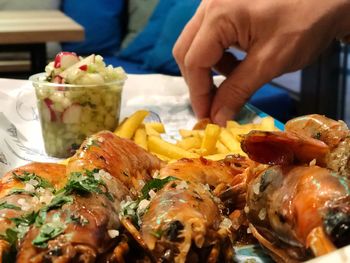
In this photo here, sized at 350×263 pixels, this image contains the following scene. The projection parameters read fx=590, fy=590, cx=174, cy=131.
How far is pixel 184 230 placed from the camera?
96cm

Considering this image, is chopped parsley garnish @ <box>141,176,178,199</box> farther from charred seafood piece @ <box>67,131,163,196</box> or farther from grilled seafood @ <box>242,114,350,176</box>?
grilled seafood @ <box>242,114,350,176</box>

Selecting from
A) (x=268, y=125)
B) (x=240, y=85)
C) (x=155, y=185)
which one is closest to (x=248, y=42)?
(x=240, y=85)

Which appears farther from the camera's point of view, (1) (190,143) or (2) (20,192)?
(1) (190,143)

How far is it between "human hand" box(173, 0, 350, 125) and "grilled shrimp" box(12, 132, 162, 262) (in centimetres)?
80

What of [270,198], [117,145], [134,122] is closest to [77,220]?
[270,198]

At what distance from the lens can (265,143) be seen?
1093 millimetres

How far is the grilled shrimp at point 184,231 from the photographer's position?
3.15 feet

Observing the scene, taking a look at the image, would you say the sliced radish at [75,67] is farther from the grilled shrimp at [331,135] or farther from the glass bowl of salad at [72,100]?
the grilled shrimp at [331,135]

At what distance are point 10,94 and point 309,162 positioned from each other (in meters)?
1.57

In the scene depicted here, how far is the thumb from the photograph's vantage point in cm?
204

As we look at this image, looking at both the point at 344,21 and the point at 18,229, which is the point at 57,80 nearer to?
the point at 344,21

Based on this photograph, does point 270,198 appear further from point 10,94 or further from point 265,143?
point 10,94

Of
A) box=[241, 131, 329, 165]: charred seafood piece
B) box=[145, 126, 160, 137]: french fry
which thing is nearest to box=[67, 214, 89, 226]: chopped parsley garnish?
box=[241, 131, 329, 165]: charred seafood piece

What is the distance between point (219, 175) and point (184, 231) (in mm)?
464
